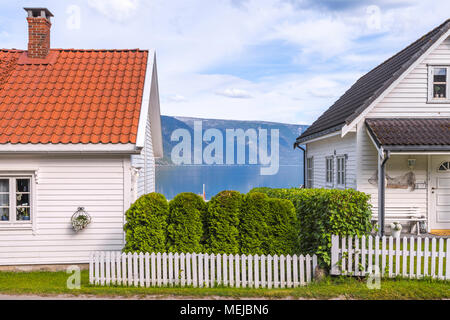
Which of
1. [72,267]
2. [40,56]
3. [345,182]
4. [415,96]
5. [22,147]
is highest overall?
[40,56]

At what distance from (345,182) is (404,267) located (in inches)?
268

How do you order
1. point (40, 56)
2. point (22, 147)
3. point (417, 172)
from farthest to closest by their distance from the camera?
1. point (417, 172)
2. point (40, 56)
3. point (22, 147)

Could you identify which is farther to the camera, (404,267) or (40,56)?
(40,56)

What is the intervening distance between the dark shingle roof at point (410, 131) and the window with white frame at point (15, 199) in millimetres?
10935

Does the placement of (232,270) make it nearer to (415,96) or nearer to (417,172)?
(417,172)

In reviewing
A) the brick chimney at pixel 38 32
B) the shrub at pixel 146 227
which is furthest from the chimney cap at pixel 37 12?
the shrub at pixel 146 227

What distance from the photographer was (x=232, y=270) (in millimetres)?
8664

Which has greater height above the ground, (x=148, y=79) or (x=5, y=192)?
(x=148, y=79)

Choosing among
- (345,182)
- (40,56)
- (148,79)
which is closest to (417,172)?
(345,182)

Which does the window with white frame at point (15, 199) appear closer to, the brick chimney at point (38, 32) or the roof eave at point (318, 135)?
the brick chimney at point (38, 32)

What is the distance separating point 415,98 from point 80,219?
41.4 ft

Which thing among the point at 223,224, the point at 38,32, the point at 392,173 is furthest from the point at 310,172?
the point at 38,32

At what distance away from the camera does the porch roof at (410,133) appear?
12.8 m

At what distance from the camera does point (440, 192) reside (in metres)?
14.7
